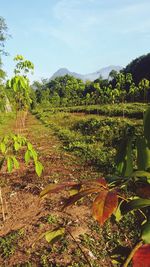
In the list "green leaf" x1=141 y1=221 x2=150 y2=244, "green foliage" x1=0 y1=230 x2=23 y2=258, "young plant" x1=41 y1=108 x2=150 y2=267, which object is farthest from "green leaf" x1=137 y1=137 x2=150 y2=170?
"green foliage" x1=0 y1=230 x2=23 y2=258

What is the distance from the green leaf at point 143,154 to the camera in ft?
2.99

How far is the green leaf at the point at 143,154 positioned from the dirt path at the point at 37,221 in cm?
113

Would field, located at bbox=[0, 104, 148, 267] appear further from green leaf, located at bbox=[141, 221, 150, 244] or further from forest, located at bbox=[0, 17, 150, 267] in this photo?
green leaf, located at bbox=[141, 221, 150, 244]

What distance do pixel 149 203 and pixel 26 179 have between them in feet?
17.5

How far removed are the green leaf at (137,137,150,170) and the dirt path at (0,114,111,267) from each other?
3.70ft

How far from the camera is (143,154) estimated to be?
3.01 ft

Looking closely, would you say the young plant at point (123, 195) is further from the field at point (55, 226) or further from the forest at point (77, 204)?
the field at point (55, 226)

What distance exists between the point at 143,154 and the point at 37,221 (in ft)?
11.1

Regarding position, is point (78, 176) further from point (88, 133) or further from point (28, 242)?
point (88, 133)


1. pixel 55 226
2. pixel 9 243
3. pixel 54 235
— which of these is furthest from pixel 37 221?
pixel 54 235

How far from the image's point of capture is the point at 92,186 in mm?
779

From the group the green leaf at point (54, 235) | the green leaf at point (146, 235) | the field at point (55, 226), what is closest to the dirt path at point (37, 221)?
the field at point (55, 226)

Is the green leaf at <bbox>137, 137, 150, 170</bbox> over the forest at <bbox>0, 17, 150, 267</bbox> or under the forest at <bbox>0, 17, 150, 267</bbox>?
over

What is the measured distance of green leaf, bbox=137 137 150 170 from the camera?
912 mm
